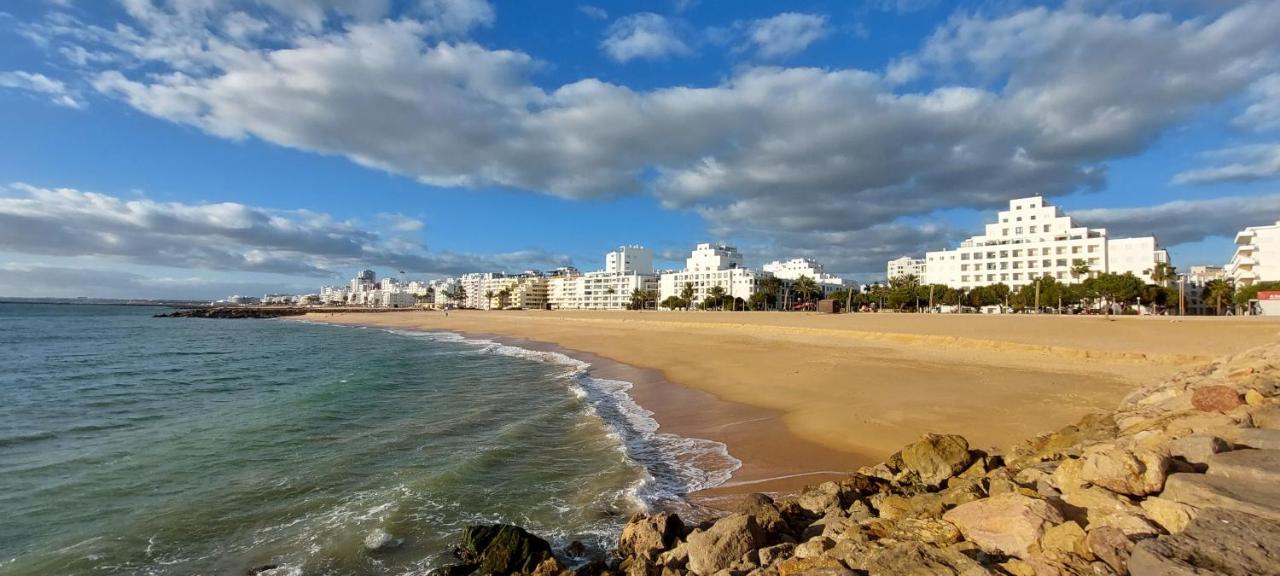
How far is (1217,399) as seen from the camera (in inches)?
277

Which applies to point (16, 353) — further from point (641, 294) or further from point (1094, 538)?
point (641, 294)

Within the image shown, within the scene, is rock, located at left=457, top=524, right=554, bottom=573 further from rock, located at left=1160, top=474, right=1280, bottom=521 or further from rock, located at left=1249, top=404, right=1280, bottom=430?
rock, located at left=1249, top=404, right=1280, bottom=430

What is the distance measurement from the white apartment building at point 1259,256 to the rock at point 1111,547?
268 feet

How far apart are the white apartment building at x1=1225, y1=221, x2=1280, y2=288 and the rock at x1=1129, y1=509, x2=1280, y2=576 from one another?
81.5 m

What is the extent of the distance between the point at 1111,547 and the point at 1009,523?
0.74 meters

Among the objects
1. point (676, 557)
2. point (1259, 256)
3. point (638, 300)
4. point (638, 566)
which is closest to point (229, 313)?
point (638, 300)

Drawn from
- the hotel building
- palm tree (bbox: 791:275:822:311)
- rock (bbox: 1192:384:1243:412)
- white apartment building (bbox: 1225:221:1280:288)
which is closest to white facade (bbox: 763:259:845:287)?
the hotel building

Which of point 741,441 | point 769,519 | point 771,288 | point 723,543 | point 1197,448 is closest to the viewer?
point 1197,448

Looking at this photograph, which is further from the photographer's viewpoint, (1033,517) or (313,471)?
(313,471)

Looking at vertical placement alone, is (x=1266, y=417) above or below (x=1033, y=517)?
above

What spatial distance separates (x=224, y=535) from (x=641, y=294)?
126887 millimetres

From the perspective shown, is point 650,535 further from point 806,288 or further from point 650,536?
point 806,288

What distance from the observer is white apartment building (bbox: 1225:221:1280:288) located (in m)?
61.1

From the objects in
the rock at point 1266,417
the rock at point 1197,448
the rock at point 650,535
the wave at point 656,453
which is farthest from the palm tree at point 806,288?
the rock at point 1197,448
